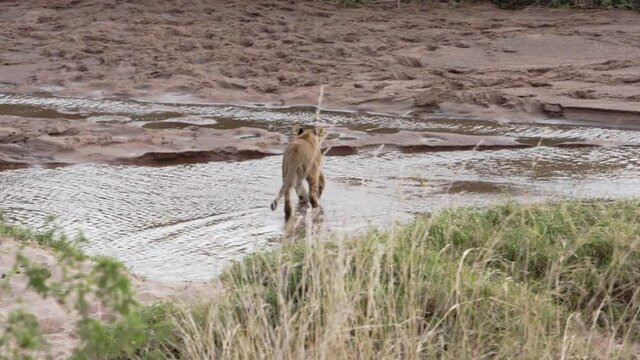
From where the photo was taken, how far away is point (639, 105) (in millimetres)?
11203

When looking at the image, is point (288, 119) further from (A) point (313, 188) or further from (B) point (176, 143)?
(A) point (313, 188)

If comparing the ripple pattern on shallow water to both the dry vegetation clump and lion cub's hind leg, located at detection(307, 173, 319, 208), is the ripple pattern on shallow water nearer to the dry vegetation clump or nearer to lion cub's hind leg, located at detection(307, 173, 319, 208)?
lion cub's hind leg, located at detection(307, 173, 319, 208)

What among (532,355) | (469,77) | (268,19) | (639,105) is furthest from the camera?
(268,19)

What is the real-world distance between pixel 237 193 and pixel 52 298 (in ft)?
10.2

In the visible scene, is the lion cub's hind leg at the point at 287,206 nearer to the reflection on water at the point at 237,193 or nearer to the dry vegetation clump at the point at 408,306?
the reflection on water at the point at 237,193

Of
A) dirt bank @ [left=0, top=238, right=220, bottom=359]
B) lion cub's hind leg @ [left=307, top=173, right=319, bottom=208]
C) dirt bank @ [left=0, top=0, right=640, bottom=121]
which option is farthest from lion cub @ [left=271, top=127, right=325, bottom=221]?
dirt bank @ [left=0, top=0, right=640, bottom=121]

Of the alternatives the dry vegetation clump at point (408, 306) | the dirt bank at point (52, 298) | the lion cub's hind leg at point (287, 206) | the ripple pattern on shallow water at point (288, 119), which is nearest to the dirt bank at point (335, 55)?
the ripple pattern on shallow water at point (288, 119)

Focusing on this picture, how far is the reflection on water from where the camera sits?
22.8 ft

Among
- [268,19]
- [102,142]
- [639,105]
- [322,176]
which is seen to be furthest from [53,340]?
[268,19]

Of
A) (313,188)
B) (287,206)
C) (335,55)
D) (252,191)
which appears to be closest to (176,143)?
(252,191)

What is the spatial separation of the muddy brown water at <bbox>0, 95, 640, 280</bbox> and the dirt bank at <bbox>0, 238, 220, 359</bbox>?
47 cm

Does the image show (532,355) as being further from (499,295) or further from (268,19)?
(268,19)

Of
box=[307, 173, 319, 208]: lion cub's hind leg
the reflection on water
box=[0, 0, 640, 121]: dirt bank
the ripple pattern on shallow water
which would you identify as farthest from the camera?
box=[0, 0, 640, 121]: dirt bank

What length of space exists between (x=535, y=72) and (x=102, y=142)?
5.55 m
